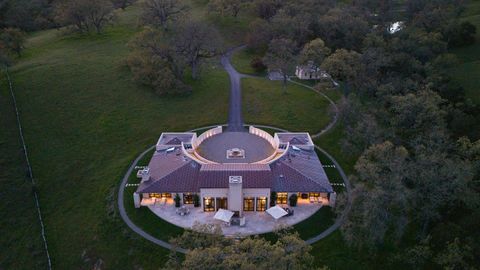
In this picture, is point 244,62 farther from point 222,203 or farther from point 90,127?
point 222,203

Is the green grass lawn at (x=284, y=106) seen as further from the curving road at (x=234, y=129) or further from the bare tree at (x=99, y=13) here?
the bare tree at (x=99, y=13)

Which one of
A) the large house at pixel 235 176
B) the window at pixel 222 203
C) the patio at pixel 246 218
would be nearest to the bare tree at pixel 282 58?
the large house at pixel 235 176

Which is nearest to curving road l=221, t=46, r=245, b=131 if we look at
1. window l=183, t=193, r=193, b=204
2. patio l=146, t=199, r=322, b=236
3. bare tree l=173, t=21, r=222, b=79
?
bare tree l=173, t=21, r=222, b=79

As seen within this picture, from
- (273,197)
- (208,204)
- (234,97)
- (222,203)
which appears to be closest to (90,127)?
(234,97)

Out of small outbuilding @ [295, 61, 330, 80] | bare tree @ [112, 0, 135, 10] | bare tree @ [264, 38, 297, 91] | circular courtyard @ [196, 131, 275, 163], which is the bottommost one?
circular courtyard @ [196, 131, 275, 163]

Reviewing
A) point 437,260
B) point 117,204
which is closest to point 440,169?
point 437,260

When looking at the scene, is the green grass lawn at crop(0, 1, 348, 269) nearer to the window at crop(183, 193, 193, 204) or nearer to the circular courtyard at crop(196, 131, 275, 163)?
the window at crop(183, 193, 193, 204)
